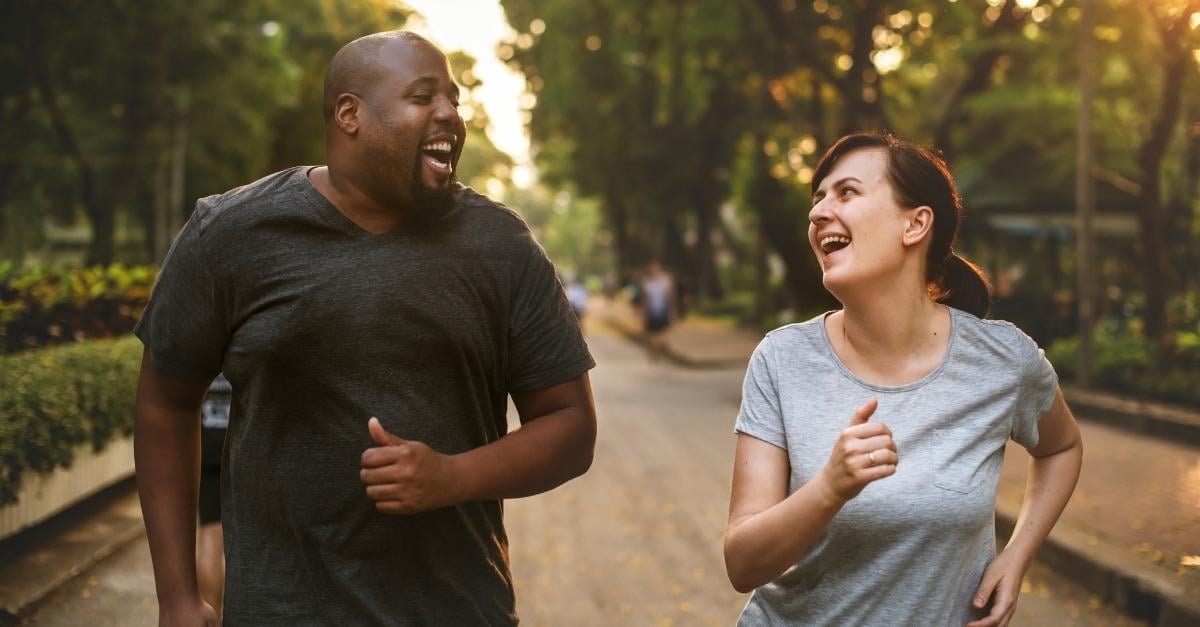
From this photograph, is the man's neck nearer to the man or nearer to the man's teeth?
the man

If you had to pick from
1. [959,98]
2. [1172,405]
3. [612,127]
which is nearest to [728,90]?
[612,127]

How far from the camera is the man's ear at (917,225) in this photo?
8.46 feet

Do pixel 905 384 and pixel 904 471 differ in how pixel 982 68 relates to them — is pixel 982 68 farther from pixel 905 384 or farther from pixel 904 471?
pixel 904 471

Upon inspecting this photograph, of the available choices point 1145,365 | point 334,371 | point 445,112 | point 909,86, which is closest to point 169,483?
point 334,371

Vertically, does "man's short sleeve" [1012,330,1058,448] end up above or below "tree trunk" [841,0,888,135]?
above

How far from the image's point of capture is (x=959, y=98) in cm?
2239

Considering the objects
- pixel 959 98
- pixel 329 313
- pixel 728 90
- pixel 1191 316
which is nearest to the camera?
pixel 329 313

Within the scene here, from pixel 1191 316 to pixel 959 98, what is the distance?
770 centimetres

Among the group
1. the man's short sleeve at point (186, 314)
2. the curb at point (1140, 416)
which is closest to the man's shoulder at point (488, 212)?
the man's short sleeve at point (186, 314)

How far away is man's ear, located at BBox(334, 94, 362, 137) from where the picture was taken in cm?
234

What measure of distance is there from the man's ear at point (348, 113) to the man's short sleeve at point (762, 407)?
88 centimetres

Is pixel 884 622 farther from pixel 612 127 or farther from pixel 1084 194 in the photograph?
pixel 612 127

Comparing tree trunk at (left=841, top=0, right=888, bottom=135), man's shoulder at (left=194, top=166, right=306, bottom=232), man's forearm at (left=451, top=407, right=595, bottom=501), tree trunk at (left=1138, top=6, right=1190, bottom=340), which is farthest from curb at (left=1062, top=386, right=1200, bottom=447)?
man's shoulder at (left=194, top=166, right=306, bottom=232)

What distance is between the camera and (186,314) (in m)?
2.34
